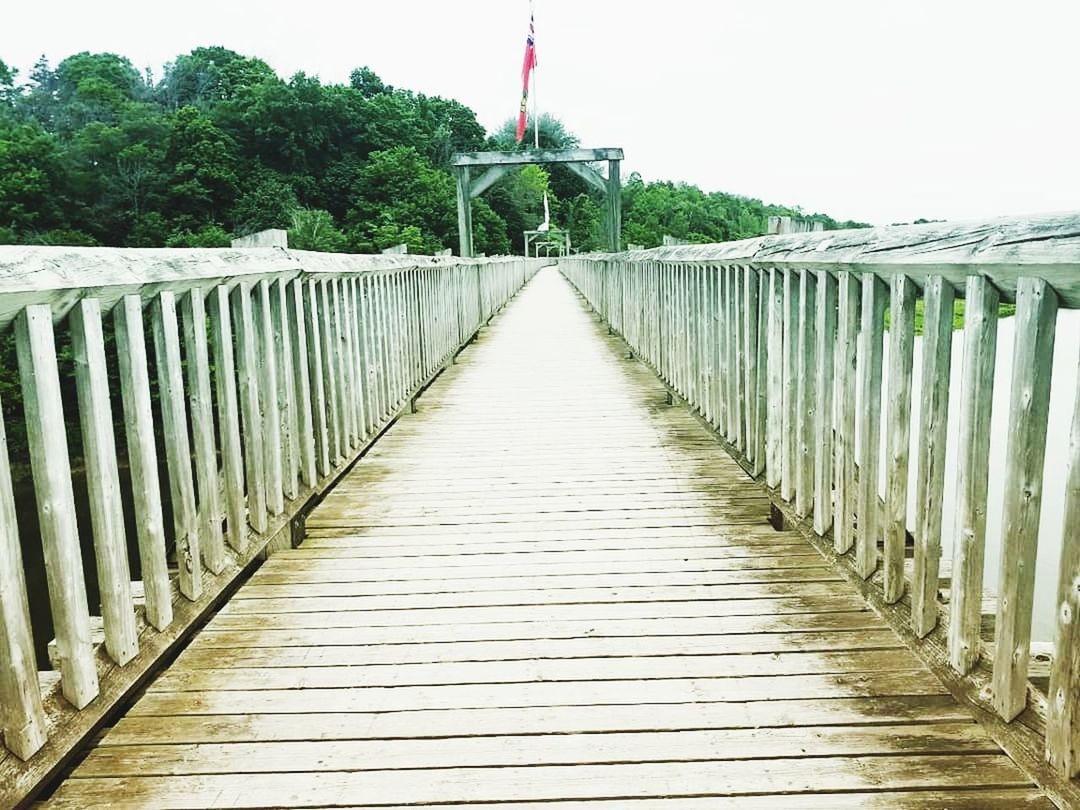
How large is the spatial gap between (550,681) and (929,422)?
1.19 meters

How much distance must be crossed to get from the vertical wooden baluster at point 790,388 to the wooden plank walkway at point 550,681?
0.88ft

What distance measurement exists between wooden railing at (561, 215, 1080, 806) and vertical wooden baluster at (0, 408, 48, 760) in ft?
6.32

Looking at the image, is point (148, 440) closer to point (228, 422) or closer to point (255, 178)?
A: point (228, 422)

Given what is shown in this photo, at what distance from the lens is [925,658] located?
7.61ft

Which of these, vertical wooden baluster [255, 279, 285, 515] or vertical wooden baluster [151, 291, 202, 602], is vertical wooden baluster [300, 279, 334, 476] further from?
vertical wooden baluster [151, 291, 202, 602]

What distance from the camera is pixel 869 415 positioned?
2.68 metres

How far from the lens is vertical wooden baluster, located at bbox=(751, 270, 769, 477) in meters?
3.90

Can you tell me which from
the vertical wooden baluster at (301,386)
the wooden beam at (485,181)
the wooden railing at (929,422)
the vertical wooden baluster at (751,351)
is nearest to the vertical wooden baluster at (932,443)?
the wooden railing at (929,422)

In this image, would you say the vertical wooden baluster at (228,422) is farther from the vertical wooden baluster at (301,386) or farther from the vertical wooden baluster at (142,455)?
the vertical wooden baluster at (301,386)

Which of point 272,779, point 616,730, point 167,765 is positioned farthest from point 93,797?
point 616,730

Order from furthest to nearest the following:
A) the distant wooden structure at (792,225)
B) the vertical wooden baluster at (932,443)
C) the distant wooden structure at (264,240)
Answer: the distant wooden structure at (792,225), the distant wooden structure at (264,240), the vertical wooden baluster at (932,443)

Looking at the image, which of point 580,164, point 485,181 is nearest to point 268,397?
point 580,164

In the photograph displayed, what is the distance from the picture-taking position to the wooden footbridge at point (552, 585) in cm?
186

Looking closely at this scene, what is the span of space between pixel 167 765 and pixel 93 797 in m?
0.17
